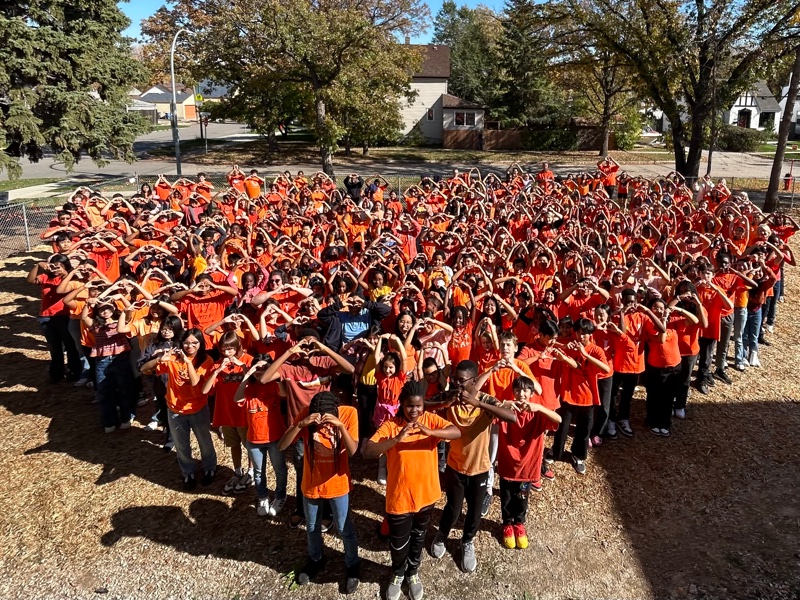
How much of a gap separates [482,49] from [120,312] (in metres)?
53.1

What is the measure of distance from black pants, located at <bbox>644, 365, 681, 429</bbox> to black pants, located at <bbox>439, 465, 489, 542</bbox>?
299cm

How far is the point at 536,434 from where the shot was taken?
196 inches

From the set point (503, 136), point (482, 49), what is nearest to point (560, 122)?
point (503, 136)

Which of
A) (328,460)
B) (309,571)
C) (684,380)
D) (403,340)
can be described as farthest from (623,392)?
(309,571)

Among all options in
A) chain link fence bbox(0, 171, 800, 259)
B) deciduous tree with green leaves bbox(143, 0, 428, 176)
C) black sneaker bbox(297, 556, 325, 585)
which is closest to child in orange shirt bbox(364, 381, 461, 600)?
black sneaker bbox(297, 556, 325, 585)

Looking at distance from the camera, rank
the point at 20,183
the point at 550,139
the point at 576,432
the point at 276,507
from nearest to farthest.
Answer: the point at 276,507 < the point at 576,432 < the point at 20,183 < the point at 550,139

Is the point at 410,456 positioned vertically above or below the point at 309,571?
above

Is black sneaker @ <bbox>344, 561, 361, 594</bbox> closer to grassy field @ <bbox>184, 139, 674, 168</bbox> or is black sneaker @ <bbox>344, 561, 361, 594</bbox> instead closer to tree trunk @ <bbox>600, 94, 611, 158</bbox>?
grassy field @ <bbox>184, 139, 674, 168</bbox>

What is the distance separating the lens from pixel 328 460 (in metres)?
4.43

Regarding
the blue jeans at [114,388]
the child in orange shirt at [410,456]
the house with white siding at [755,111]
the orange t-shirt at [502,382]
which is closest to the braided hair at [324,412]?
the child in orange shirt at [410,456]

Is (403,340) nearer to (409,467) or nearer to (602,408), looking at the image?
(409,467)

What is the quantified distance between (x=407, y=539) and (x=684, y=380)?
439cm

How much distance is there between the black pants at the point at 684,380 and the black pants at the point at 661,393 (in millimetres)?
71

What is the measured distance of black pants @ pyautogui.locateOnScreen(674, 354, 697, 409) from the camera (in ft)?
22.7
